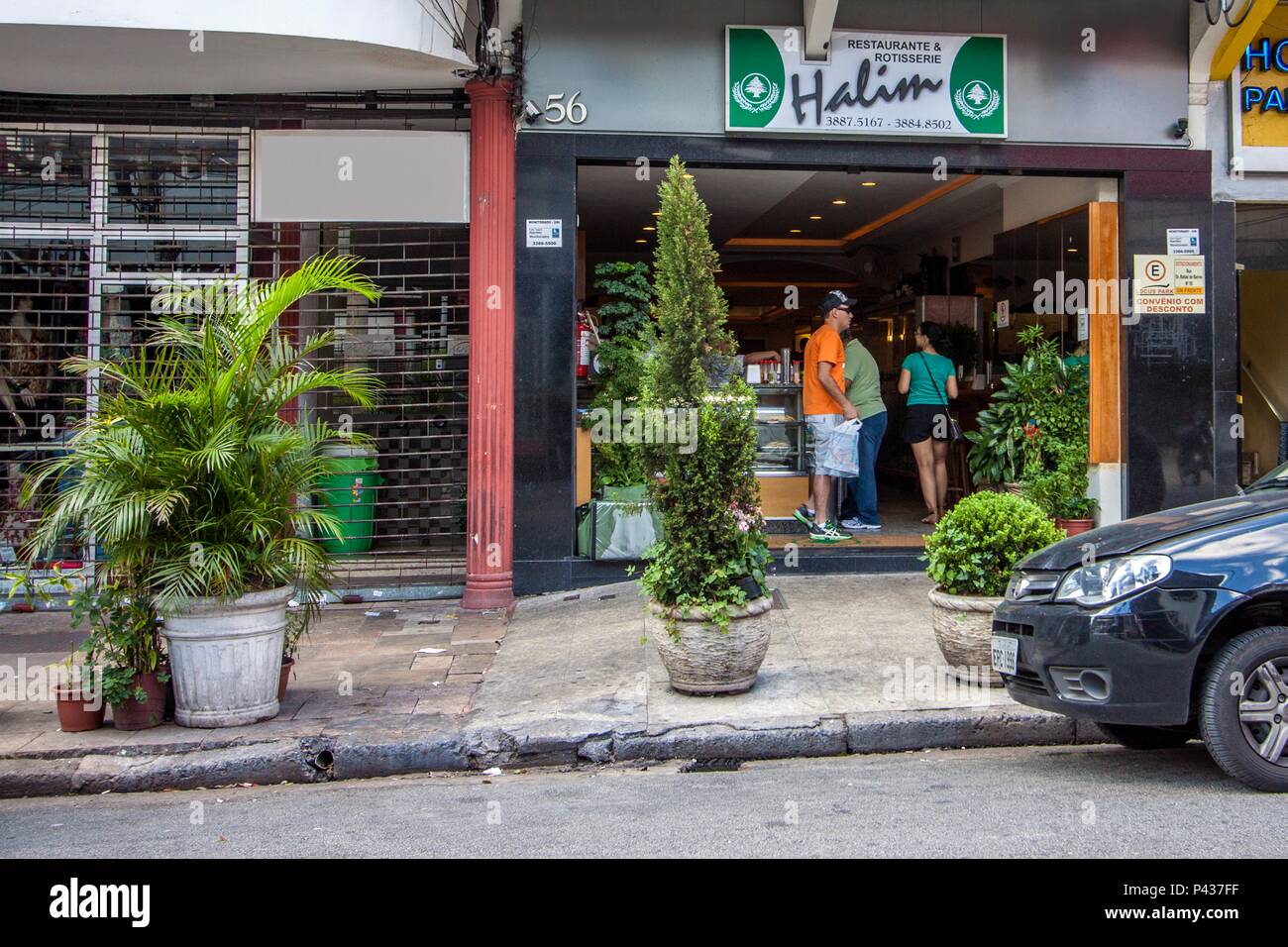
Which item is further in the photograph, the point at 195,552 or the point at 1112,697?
the point at 195,552

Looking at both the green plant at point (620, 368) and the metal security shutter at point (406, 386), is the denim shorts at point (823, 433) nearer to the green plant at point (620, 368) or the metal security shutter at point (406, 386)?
the green plant at point (620, 368)

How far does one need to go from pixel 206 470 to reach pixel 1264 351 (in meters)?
12.4

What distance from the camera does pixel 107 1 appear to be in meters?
8.02

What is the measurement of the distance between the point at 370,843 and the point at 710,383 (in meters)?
3.23

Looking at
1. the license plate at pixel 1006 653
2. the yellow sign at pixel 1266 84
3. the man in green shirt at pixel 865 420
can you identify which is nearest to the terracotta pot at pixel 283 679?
the license plate at pixel 1006 653

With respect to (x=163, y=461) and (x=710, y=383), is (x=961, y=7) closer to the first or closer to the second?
(x=710, y=383)

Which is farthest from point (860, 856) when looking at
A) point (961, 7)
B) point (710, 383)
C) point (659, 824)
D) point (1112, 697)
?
point (961, 7)

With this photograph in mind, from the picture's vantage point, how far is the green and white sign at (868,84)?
938 cm

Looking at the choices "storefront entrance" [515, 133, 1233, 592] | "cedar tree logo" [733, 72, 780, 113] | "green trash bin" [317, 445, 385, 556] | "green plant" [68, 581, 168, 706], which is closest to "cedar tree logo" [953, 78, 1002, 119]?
"storefront entrance" [515, 133, 1233, 592]

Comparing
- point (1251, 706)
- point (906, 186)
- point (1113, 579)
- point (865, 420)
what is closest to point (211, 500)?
point (1113, 579)

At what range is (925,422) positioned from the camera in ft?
36.7

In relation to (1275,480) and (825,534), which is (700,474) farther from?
(825,534)

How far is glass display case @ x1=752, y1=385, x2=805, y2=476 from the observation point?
11164 millimetres

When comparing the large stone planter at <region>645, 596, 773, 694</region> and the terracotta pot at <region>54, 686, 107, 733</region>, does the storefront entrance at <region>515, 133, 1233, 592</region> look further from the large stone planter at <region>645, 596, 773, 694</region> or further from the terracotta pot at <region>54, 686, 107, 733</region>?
the terracotta pot at <region>54, 686, 107, 733</region>
